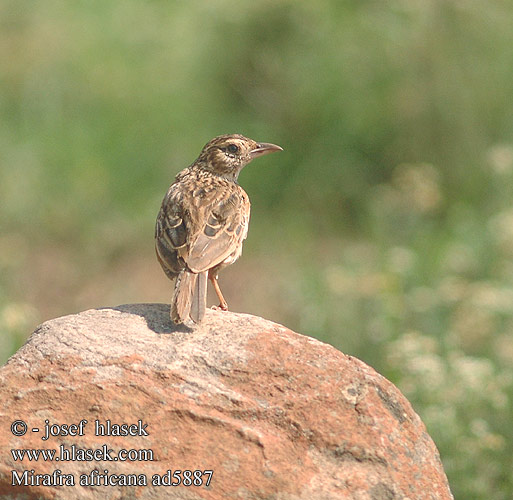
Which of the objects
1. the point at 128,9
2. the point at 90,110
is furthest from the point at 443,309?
the point at 128,9

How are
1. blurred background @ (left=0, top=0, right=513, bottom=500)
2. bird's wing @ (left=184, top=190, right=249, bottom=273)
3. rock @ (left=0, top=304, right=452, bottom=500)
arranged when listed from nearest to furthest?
rock @ (left=0, top=304, right=452, bottom=500), bird's wing @ (left=184, top=190, right=249, bottom=273), blurred background @ (left=0, top=0, right=513, bottom=500)

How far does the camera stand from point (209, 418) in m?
4.23

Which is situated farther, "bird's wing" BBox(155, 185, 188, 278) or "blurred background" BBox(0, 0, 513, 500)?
"blurred background" BBox(0, 0, 513, 500)

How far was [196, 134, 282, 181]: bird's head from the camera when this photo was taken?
660 centimetres

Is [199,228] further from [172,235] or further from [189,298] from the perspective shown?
[189,298]

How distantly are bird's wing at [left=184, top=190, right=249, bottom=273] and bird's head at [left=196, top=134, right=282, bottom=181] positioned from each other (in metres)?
0.42

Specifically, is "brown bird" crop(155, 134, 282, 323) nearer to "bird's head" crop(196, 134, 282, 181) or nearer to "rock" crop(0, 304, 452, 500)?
"bird's head" crop(196, 134, 282, 181)

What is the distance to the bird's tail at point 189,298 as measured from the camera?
474cm

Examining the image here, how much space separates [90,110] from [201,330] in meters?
9.04

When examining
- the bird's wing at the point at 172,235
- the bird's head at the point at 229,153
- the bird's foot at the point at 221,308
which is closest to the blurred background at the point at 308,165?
the bird's head at the point at 229,153

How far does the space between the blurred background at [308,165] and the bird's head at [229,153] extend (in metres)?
2.38

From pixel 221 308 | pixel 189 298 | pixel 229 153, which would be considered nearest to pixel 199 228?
pixel 221 308

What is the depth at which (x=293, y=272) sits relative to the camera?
35.1ft

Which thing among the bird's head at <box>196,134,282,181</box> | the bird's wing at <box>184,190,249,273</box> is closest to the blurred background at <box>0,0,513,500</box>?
the bird's head at <box>196,134,282,181</box>
